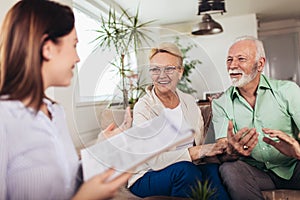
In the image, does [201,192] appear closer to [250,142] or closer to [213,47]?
[250,142]

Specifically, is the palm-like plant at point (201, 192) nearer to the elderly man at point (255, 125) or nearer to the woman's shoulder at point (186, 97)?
the elderly man at point (255, 125)

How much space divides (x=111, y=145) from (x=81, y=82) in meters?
0.18

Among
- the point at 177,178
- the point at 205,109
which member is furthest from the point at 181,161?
the point at 205,109

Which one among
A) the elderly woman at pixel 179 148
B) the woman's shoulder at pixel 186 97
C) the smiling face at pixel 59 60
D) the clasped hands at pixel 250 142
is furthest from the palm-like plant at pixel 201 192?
the smiling face at pixel 59 60

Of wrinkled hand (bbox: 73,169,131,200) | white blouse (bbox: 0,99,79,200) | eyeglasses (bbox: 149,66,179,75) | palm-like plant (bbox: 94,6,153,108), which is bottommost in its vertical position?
wrinkled hand (bbox: 73,169,131,200)

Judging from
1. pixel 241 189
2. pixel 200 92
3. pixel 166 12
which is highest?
pixel 166 12

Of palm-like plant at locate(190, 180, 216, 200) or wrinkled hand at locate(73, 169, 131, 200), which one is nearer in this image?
wrinkled hand at locate(73, 169, 131, 200)

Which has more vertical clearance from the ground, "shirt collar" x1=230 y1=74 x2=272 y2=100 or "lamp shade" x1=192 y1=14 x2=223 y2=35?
"lamp shade" x1=192 y1=14 x2=223 y2=35

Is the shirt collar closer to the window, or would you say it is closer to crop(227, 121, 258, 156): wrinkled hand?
crop(227, 121, 258, 156): wrinkled hand

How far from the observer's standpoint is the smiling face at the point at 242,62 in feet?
2.88

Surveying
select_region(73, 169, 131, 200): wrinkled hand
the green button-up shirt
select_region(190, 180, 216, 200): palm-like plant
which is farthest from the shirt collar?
select_region(73, 169, 131, 200): wrinkled hand

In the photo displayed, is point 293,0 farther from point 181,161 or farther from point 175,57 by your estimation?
point 181,161

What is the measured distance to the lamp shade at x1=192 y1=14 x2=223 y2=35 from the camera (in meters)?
0.89

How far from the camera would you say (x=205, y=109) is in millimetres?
869
